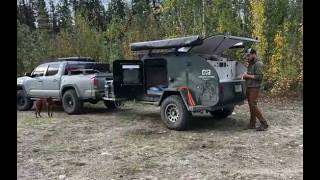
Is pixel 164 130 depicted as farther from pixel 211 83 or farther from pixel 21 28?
pixel 21 28

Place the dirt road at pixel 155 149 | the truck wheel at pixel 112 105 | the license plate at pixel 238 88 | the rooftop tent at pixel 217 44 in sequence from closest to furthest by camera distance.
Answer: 1. the dirt road at pixel 155 149
2. the rooftop tent at pixel 217 44
3. the license plate at pixel 238 88
4. the truck wheel at pixel 112 105

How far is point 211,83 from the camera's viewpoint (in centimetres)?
911

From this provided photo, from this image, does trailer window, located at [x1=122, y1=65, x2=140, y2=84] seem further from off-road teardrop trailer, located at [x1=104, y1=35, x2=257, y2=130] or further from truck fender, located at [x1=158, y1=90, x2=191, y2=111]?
truck fender, located at [x1=158, y1=90, x2=191, y2=111]

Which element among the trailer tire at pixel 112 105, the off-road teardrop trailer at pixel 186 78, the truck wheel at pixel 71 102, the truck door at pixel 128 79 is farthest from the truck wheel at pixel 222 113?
the truck wheel at pixel 71 102

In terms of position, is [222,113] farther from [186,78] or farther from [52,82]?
[52,82]

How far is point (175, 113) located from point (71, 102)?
4.27m

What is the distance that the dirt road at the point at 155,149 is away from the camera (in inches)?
244

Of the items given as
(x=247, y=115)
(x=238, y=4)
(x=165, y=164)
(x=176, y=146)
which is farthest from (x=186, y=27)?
(x=165, y=164)

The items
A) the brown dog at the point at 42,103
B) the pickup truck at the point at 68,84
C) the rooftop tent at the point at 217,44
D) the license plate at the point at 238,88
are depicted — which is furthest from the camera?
the brown dog at the point at 42,103

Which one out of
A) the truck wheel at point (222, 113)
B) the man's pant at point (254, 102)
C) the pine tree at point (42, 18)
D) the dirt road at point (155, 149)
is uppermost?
the pine tree at point (42, 18)

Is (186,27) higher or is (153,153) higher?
(186,27)

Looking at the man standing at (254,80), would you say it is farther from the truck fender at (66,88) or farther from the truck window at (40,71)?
the truck window at (40,71)

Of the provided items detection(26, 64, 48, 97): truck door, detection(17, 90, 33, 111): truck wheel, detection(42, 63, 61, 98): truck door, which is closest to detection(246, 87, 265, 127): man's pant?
detection(42, 63, 61, 98): truck door

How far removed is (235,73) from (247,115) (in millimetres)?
1790
